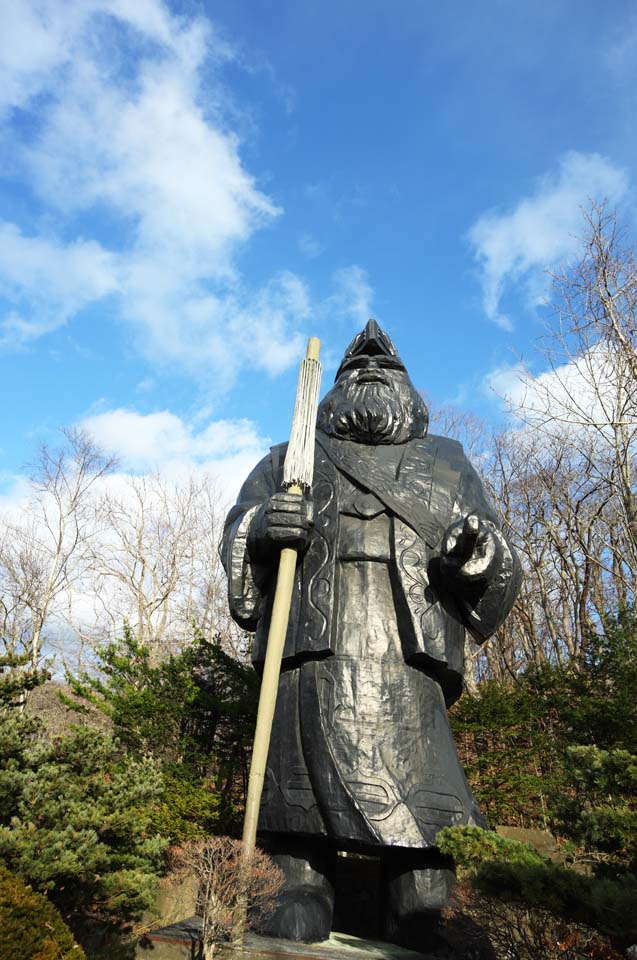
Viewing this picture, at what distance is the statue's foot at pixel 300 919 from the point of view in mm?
2812

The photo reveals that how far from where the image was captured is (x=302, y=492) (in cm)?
344

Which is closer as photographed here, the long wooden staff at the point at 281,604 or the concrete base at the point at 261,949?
the concrete base at the point at 261,949

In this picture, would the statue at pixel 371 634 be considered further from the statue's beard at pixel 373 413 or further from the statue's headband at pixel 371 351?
the statue's headband at pixel 371 351

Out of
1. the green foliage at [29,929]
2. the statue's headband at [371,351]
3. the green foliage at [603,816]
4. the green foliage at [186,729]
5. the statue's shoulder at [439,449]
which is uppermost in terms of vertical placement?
the statue's headband at [371,351]

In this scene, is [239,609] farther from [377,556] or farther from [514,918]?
[514,918]

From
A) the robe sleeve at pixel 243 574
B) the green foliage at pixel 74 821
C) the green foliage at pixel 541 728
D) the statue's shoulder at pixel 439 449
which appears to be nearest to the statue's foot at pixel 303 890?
the robe sleeve at pixel 243 574

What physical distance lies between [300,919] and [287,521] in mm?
1642

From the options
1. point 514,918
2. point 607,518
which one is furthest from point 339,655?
point 607,518

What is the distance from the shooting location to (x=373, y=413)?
13.1ft

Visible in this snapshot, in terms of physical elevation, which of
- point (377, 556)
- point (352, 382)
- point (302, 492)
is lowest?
point (377, 556)

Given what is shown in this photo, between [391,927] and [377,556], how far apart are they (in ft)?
5.30

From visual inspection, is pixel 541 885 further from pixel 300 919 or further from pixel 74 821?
pixel 74 821

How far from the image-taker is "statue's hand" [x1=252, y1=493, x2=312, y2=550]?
329 centimetres

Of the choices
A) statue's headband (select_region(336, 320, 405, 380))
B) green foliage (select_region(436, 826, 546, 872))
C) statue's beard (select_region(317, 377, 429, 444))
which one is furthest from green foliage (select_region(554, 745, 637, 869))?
statue's headband (select_region(336, 320, 405, 380))
